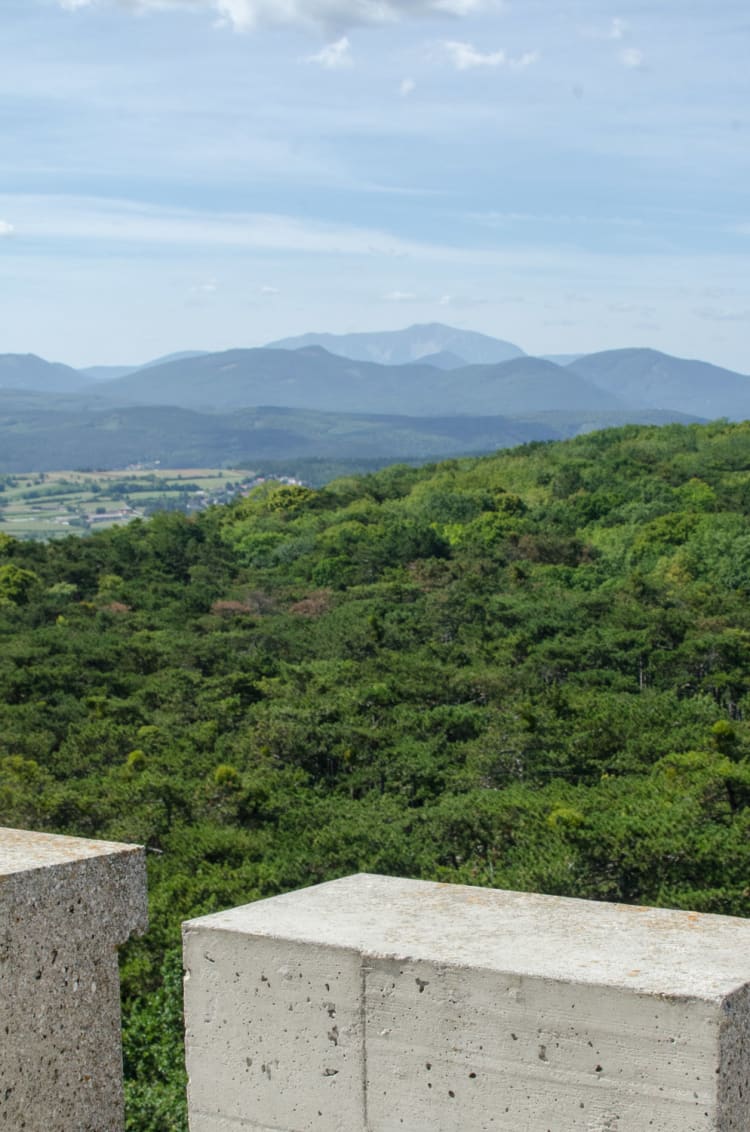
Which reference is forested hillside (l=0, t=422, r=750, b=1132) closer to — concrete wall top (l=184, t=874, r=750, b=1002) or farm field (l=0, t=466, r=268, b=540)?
concrete wall top (l=184, t=874, r=750, b=1002)

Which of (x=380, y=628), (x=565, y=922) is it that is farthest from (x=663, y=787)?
(x=565, y=922)

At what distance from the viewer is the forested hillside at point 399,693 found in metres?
16.0

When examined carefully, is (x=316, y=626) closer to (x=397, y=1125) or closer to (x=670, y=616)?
(x=670, y=616)

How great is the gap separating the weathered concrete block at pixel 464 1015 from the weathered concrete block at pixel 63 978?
32cm

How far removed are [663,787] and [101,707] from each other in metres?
12.5

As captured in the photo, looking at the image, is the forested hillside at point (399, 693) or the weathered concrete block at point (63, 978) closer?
the weathered concrete block at point (63, 978)

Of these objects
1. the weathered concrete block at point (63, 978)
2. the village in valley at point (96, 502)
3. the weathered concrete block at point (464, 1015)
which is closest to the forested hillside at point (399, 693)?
the weathered concrete block at point (63, 978)

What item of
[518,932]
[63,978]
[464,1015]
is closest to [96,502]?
[63,978]

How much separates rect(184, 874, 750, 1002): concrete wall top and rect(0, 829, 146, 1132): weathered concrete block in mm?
340

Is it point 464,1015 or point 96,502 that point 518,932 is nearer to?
point 464,1015

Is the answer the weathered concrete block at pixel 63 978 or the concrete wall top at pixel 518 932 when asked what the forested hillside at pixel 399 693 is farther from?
the concrete wall top at pixel 518 932

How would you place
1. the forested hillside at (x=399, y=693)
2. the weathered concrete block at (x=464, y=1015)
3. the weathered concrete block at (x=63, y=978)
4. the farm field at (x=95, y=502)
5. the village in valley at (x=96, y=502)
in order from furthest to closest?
1. the farm field at (x=95, y=502)
2. the village in valley at (x=96, y=502)
3. the forested hillside at (x=399, y=693)
4. the weathered concrete block at (x=63, y=978)
5. the weathered concrete block at (x=464, y=1015)

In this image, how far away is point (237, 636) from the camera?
33.2 m

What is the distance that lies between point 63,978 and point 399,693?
23795mm
